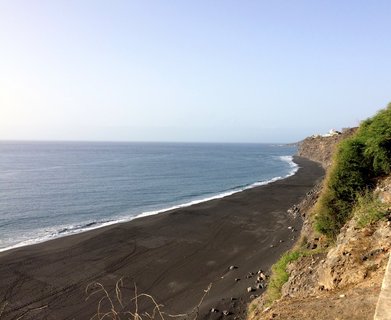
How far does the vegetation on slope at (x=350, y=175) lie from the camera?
626 inches

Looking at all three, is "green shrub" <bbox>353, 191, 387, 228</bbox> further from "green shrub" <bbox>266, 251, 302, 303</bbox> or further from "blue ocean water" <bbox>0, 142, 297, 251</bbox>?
"blue ocean water" <bbox>0, 142, 297, 251</bbox>

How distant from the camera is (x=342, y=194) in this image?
16141mm

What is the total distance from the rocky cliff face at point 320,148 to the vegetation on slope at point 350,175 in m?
75.7

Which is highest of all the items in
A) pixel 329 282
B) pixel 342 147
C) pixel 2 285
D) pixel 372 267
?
pixel 342 147

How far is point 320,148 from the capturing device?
112 metres

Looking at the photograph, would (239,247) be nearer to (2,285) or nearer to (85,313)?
(85,313)

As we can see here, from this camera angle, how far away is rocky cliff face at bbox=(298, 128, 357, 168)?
95244 millimetres

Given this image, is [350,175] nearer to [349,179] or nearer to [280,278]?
[349,179]

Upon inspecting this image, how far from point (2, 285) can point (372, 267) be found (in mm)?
22356

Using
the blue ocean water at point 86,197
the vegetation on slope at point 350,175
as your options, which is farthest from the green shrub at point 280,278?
the blue ocean water at point 86,197

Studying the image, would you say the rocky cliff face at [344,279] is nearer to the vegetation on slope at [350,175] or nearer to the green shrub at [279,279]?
the green shrub at [279,279]

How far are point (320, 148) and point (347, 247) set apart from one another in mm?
107503

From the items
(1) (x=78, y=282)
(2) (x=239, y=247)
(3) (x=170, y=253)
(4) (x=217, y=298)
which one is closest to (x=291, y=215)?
(2) (x=239, y=247)

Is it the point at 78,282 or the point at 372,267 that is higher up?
the point at 372,267
